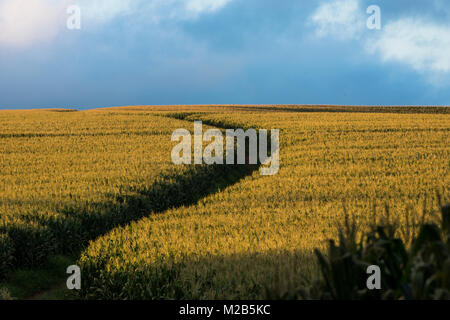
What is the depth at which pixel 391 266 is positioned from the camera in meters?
3.60

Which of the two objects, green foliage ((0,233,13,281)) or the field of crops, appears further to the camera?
green foliage ((0,233,13,281))

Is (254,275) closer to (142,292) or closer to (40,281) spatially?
(142,292)

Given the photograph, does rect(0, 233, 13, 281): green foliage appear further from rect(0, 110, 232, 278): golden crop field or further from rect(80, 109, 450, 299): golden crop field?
rect(80, 109, 450, 299): golden crop field

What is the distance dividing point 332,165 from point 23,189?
1152 cm

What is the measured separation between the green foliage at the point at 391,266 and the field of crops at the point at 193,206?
326 millimetres

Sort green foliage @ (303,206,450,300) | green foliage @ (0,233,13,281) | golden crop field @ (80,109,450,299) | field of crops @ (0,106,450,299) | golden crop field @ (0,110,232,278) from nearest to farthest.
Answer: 1. green foliage @ (303,206,450,300)
2. golden crop field @ (80,109,450,299)
3. field of crops @ (0,106,450,299)
4. green foliage @ (0,233,13,281)
5. golden crop field @ (0,110,232,278)

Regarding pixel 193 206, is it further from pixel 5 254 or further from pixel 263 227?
pixel 5 254

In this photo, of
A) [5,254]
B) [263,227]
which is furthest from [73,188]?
[263,227]

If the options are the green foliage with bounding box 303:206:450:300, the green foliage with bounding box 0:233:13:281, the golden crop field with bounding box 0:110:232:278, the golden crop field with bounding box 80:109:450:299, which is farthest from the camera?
the golden crop field with bounding box 0:110:232:278

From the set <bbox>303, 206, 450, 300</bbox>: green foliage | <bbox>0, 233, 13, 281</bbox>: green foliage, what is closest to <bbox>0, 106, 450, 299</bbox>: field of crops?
<bbox>0, 233, 13, 281</bbox>: green foliage

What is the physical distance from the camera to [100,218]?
11.5 meters

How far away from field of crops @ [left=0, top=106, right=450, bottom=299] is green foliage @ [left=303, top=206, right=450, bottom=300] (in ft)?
1.07

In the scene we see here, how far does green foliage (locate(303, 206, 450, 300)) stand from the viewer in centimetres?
317
